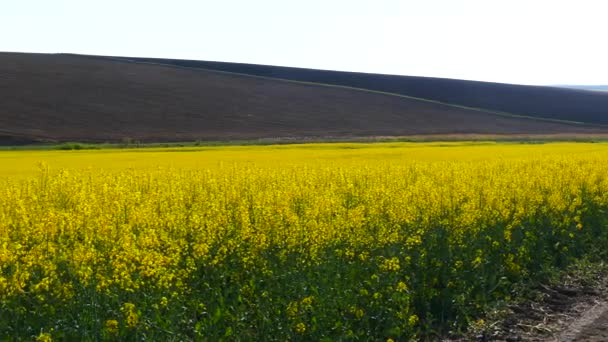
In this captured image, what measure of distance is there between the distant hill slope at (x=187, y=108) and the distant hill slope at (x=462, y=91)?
5.59 m

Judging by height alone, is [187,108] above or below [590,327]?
below

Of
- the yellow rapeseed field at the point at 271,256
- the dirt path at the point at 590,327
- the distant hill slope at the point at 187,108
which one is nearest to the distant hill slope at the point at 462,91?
the distant hill slope at the point at 187,108

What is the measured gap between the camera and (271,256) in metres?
7.68

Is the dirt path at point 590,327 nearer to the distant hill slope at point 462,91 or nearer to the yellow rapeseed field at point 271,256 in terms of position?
the yellow rapeseed field at point 271,256

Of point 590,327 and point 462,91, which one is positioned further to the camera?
point 462,91

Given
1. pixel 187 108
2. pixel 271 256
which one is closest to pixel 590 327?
pixel 271 256

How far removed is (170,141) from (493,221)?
37369 mm

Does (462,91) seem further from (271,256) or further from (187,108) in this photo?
(271,256)

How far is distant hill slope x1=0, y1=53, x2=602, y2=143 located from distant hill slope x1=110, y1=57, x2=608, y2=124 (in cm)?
559

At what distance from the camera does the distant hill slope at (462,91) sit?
8119cm

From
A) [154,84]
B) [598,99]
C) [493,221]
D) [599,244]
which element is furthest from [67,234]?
[598,99]

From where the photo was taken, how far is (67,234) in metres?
8.11

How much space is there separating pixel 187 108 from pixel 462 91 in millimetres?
35641

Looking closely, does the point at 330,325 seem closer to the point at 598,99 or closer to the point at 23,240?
the point at 23,240
